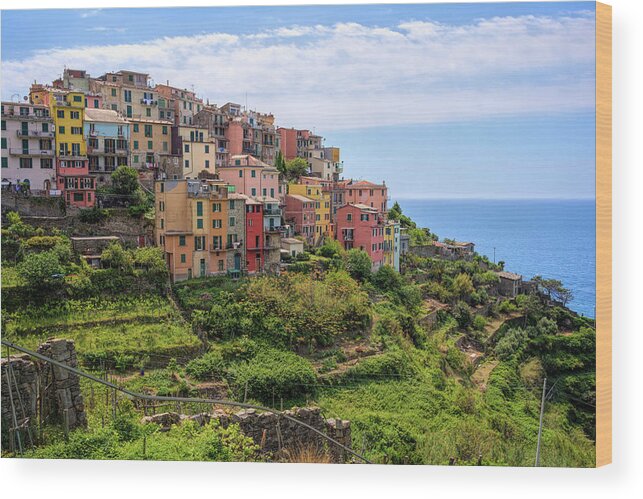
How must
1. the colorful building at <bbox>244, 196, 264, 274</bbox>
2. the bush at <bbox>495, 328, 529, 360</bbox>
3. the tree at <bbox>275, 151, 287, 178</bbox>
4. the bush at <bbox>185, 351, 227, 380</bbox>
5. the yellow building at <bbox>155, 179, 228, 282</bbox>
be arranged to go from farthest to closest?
1. the tree at <bbox>275, 151, 287, 178</bbox>
2. the colorful building at <bbox>244, 196, 264, 274</bbox>
3. the yellow building at <bbox>155, 179, 228, 282</bbox>
4. the bush at <bbox>495, 328, 529, 360</bbox>
5. the bush at <bbox>185, 351, 227, 380</bbox>

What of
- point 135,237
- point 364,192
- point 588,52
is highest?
point 588,52

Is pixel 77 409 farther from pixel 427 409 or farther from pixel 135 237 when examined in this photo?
pixel 427 409

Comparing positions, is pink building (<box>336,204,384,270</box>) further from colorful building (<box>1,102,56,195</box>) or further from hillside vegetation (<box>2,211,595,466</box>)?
colorful building (<box>1,102,56,195</box>)

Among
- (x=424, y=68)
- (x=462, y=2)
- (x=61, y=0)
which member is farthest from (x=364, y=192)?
(x=61, y=0)

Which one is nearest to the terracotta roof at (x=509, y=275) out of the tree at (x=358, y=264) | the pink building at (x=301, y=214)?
the tree at (x=358, y=264)

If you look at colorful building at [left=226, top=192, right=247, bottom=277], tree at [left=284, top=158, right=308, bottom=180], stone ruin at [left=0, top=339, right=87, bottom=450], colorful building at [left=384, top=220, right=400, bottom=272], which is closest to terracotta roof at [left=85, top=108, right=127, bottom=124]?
colorful building at [left=226, top=192, right=247, bottom=277]

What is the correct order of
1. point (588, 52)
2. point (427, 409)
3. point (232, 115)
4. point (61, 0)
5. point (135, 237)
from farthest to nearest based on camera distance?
point (232, 115), point (135, 237), point (427, 409), point (61, 0), point (588, 52)

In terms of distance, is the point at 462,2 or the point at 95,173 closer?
the point at 462,2
